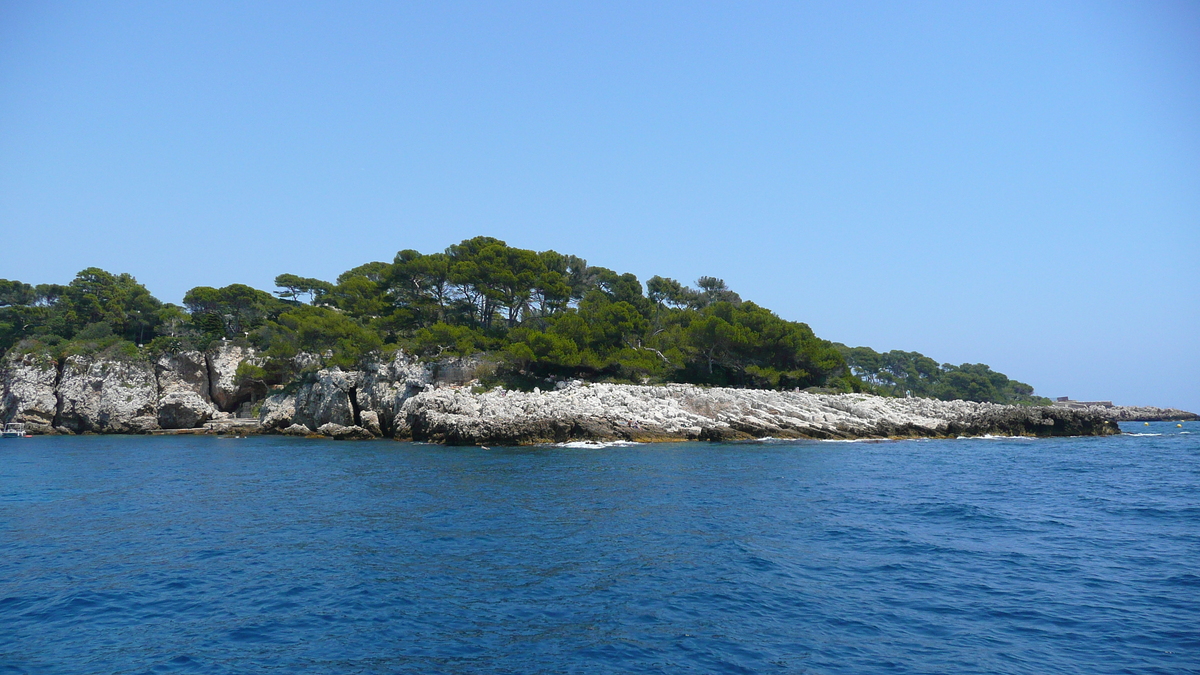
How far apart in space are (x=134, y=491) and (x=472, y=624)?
50.2 feet

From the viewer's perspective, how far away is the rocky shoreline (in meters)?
33.4

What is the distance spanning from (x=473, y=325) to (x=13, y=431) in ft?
98.4

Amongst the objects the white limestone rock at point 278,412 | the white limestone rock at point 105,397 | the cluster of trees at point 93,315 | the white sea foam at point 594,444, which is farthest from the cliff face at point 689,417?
the cluster of trees at point 93,315

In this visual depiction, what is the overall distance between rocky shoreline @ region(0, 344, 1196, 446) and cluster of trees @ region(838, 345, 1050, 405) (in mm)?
41423

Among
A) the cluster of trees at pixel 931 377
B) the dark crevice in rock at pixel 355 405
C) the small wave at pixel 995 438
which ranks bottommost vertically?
the small wave at pixel 995 438

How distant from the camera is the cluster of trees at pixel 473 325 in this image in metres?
43.7

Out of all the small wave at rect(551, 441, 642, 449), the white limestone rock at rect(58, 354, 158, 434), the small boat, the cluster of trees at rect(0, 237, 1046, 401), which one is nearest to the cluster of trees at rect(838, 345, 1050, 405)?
the cluster of trees at rect(0, 237, 1046, 401)

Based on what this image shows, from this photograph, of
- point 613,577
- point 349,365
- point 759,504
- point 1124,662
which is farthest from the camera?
point 349,365

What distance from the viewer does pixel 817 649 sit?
25.5 ft

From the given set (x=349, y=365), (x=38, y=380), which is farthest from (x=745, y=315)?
(x=38, y=380)

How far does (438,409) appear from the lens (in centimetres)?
3544

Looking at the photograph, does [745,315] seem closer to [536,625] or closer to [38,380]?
[536,625]

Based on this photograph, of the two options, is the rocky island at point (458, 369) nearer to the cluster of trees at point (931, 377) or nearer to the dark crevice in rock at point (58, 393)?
the dark crevice in rock at point (58, 393)

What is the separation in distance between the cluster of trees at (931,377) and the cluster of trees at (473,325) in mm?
39526
